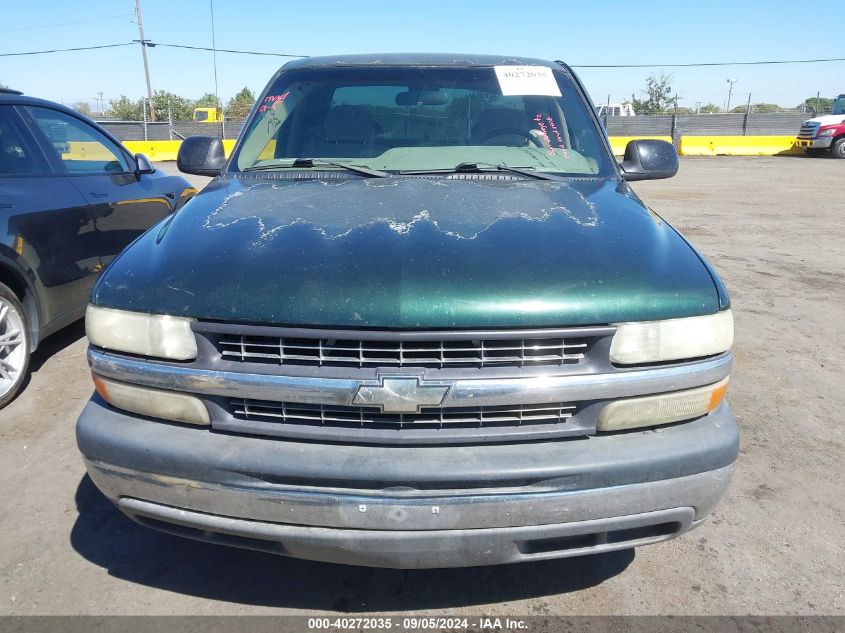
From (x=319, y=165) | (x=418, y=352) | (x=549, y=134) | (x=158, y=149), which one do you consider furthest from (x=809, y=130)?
(x=418, y=352)

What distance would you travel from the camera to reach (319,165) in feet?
10.2

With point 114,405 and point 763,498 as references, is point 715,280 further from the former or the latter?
point 114,405

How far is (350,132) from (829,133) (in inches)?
942

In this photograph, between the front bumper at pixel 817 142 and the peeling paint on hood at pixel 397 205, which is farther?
the front bumper at pixel 817 142

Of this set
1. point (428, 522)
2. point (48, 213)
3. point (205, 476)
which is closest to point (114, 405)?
point (205, 476)

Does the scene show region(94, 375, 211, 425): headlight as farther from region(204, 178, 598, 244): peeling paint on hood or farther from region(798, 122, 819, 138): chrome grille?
region(798, 122, 819, 138): chrome grille

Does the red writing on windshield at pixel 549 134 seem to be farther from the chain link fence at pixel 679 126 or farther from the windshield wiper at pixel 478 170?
the chain link fence at pixel 679 126

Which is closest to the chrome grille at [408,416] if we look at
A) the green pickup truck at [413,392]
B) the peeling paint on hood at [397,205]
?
the green pickup truck at [413,392]

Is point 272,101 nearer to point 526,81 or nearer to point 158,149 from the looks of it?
point 526,81

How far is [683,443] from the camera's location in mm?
2021

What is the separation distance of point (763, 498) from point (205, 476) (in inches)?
94.4

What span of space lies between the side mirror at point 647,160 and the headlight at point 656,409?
1.75 m

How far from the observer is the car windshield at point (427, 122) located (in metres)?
3.18

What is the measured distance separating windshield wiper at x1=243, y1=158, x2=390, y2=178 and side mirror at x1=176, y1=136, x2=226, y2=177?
1.33 ft
